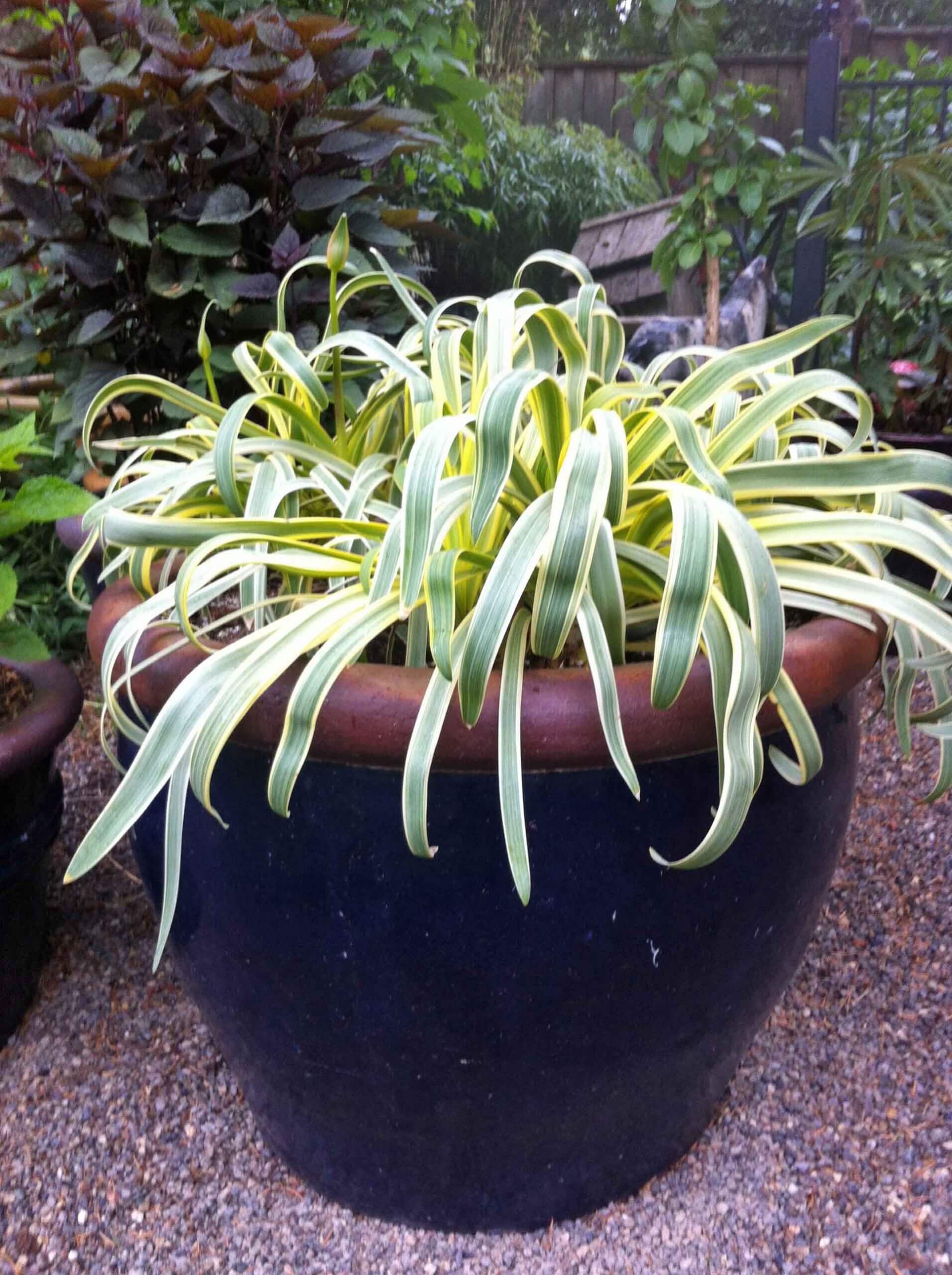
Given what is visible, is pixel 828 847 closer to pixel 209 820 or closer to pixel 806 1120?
pixel 806 1120

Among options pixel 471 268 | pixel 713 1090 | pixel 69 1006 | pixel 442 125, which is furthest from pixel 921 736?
pixel 471 268

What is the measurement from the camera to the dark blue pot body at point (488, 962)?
797 mm

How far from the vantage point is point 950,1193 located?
3.58 ft

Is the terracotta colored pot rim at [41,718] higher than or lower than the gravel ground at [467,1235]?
higher

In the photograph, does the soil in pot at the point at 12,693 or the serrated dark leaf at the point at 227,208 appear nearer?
the soil in pot at the point at 12,693

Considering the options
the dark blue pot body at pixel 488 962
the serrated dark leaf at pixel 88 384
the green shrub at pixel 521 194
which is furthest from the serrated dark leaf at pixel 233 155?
the green shrub at pixel 521 194

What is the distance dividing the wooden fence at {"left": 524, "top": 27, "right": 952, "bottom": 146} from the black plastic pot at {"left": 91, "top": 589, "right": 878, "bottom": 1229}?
3.25 metres

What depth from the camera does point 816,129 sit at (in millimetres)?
3182

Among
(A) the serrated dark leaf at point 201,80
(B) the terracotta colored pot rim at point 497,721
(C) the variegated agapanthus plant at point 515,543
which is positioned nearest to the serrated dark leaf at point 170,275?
(A) the serrated dark leaf at point 201,80

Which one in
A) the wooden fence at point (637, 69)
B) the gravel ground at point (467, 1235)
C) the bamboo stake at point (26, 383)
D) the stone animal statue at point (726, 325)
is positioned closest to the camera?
the gravel ground at point (467, 1235)

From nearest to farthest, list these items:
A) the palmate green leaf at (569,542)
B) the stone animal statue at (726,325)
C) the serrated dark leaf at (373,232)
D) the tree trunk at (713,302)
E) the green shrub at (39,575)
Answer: the palmate green leaf at (569,542), the serrated dark leaf at (373,232), the green shrub at (39,575), the tree trunk at (713,302), the stone animal statue at (726,325)

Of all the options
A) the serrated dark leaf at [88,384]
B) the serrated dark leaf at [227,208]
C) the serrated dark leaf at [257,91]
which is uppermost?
the serrated dark leaf at [257,91]

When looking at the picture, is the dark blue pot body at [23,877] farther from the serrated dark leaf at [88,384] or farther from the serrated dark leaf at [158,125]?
the serrated dark leaf at [158,125]

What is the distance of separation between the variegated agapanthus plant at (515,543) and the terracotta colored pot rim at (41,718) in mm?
266
